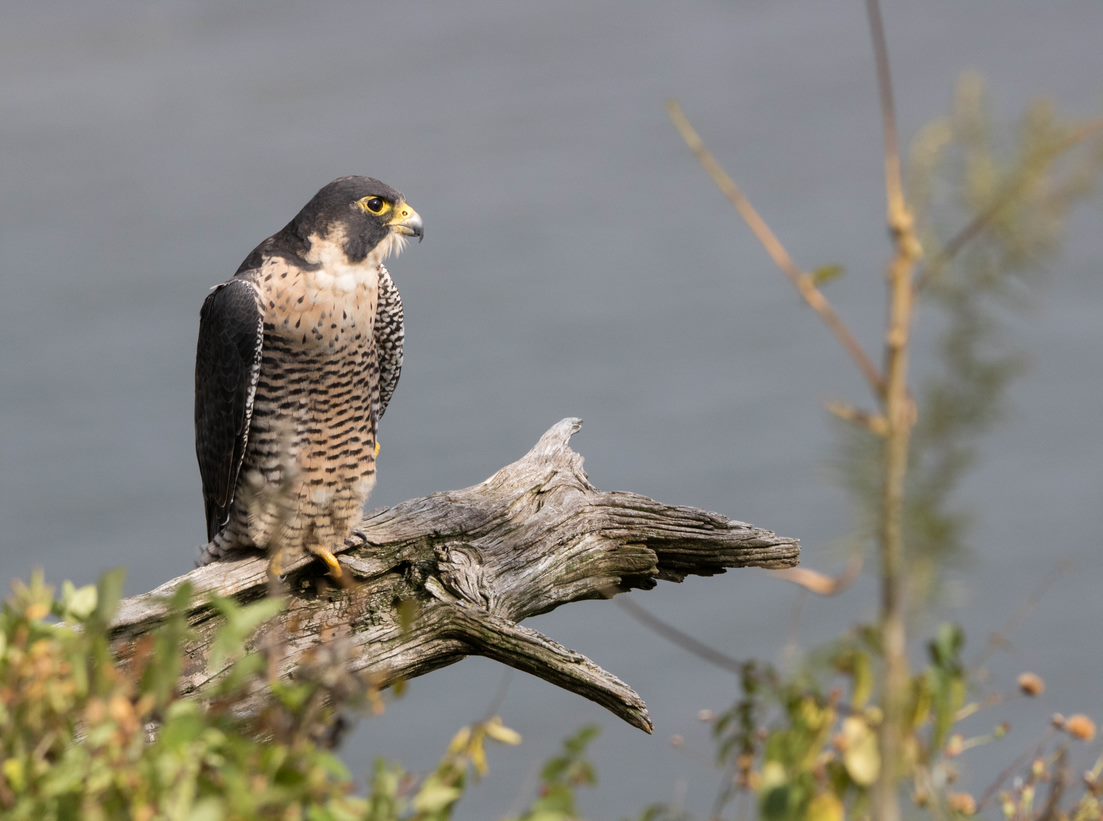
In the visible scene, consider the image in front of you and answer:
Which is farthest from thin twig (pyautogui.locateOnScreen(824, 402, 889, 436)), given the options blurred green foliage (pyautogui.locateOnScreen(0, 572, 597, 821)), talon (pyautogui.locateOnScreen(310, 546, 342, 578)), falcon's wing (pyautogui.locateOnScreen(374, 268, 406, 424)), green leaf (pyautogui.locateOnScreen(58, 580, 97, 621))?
falcon's wing (pyautogui.locateOnScreen(374, 268, 406, 424))

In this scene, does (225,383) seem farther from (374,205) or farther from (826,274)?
(826,274)

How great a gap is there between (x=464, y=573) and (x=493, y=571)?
14cm

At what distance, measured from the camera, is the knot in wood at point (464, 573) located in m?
3.46

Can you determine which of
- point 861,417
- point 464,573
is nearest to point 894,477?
point 861,417

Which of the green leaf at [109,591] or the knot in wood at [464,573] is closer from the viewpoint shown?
the green leaf at [109,591]

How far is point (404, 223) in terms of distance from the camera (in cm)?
381

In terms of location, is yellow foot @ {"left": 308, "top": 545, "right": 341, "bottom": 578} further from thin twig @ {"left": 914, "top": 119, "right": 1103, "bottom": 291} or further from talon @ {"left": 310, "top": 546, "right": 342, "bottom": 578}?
thin twig @ {"left": 914, "top": 119, "right": 1103, "bottom": 291}

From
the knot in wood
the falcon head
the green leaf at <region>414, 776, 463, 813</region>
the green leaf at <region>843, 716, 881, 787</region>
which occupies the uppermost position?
the falcon head

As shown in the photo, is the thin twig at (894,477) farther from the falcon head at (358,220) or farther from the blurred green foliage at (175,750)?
the falcon head at (358,220)

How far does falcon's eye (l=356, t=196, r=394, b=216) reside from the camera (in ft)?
12.3

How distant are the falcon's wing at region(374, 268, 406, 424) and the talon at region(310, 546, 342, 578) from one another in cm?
54

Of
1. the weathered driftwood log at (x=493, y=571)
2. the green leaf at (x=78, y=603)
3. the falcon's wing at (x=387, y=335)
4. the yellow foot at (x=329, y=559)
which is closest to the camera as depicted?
the green leaf at (x=78, y=603)

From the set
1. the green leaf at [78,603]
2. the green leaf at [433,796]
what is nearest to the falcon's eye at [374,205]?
the green leaf at [78,603]

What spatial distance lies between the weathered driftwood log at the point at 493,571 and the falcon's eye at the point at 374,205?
0.83 metres
